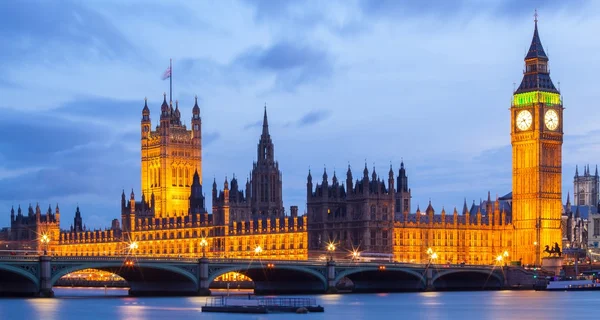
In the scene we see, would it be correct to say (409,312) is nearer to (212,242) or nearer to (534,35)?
(534,35)

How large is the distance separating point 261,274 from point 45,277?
87.3 ft

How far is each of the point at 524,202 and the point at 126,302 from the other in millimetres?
66901

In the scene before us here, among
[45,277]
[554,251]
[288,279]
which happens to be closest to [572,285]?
[554,251]

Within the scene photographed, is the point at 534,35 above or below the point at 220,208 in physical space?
above

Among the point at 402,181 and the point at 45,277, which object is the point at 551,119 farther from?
the point at 45,277

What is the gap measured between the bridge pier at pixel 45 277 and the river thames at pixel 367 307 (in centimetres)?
77

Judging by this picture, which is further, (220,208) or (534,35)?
(220,208)

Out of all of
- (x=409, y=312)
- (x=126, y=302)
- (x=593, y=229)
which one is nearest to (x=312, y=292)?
(x=126, y=302)

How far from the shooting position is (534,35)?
164m

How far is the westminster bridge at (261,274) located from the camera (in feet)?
345

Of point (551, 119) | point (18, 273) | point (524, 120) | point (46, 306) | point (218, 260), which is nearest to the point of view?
point (46, 306)

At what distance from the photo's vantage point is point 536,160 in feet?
522

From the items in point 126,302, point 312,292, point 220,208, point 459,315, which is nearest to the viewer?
point 459,315

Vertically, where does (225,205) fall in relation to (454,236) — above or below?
above
